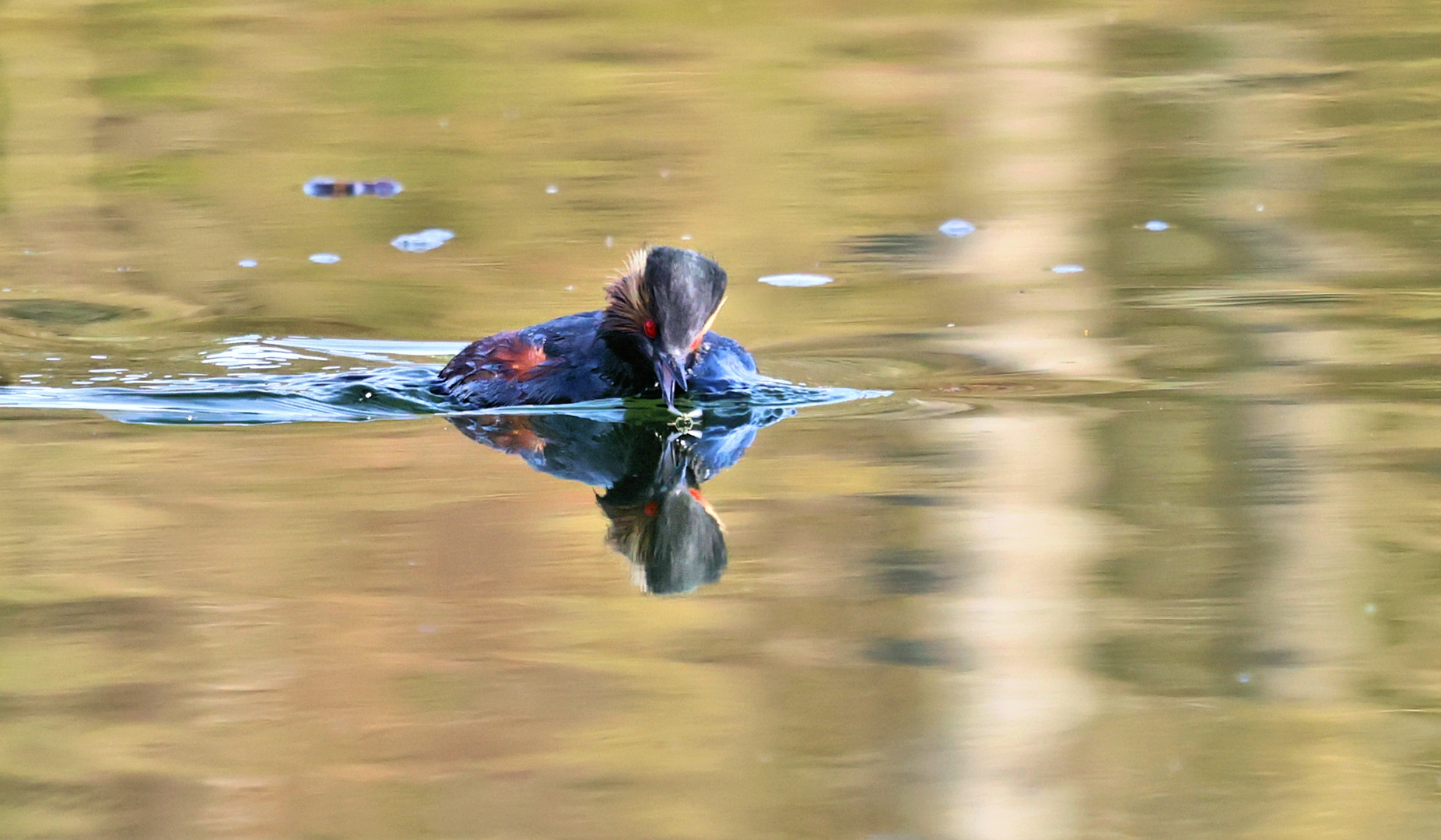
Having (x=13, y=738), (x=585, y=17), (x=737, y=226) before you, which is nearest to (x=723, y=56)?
(x=585, y=17)

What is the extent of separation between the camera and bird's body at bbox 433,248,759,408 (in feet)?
23.7

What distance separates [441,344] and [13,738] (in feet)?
14.6

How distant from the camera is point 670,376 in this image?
23.7 ft

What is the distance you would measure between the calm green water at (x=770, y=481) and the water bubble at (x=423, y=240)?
0.56 feet

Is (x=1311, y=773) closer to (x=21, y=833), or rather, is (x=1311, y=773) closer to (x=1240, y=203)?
(x=21, y=833)

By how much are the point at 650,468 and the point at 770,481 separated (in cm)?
50

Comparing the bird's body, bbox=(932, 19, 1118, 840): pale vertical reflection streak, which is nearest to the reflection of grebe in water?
the bird's body

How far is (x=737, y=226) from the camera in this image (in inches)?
421

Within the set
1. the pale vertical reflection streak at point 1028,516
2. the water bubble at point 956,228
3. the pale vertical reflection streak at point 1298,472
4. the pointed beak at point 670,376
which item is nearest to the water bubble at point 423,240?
the water bubble at point 956,228

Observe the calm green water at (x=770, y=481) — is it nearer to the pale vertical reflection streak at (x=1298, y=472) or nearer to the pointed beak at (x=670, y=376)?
the pale vertical reflection streak at (x=1298, y=472)

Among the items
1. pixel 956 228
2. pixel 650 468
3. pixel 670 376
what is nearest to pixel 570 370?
pixel 670 376

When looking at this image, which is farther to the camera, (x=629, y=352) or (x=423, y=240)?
(x=423, y=240)

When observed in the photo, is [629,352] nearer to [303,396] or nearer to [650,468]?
[650,468]

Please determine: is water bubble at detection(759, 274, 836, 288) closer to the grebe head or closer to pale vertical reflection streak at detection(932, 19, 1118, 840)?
pale vertical reflection streak at detection(932, 19, 1118, 840)
